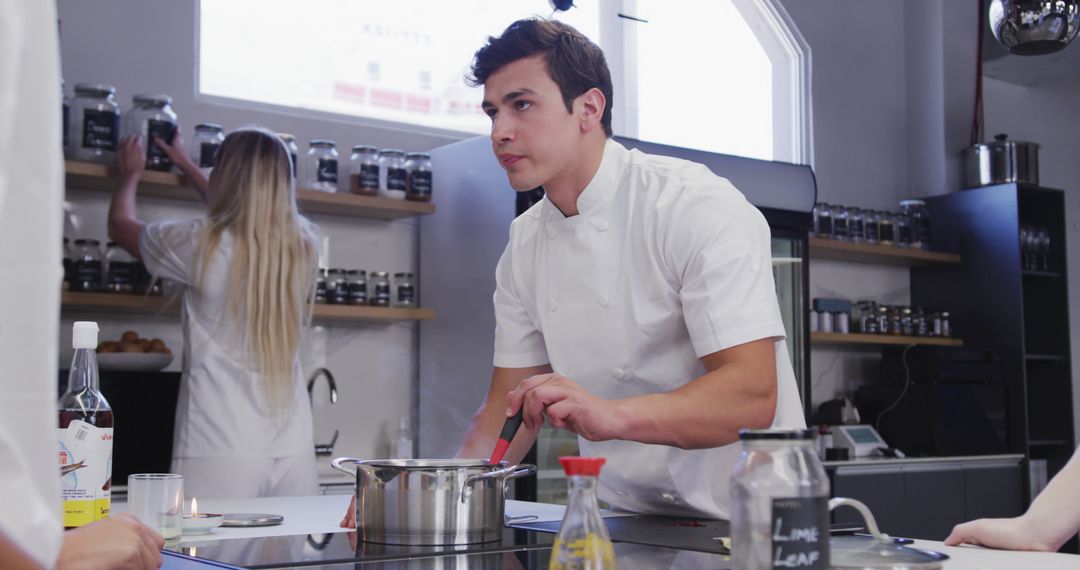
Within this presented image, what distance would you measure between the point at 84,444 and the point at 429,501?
0.40m

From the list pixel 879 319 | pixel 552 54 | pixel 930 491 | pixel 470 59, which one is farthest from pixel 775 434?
pixel 879 319

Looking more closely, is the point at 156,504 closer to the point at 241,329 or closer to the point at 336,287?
the point at 241,329

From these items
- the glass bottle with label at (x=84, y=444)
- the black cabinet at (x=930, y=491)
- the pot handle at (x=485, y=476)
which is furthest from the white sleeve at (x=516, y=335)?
the black cabinet at (x=930, y=491)

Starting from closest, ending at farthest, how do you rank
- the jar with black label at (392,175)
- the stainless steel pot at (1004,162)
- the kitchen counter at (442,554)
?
the kitchen counter at (442,554), the jar with black label at (392,175), the stainless steel pot at (1004,162)

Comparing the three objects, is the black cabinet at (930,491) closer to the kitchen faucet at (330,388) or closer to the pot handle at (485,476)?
the kitchen faucet at (330,388)

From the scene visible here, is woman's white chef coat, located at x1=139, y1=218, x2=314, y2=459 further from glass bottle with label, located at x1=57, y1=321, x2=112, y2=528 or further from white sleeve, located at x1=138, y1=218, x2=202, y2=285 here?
glass bottle with label, located at x1=57, y1=321, x2=112, y2=528

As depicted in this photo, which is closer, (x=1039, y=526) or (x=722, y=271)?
(x=1039, y=526)

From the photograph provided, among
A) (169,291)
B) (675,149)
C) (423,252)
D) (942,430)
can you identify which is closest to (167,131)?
(169,291)

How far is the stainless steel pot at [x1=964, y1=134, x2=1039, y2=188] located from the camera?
485 centimetres

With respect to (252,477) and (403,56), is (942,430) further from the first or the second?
(252,477)

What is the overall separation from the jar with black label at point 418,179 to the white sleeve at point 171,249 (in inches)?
33.6

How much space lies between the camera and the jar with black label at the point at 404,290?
3.64 metres

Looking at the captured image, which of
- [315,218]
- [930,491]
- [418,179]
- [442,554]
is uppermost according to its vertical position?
[418,179]

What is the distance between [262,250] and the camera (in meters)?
2.82
